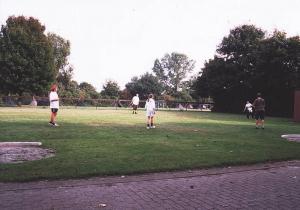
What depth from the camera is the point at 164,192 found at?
6.95 metres

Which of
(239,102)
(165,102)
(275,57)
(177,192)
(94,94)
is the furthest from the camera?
(94,94)

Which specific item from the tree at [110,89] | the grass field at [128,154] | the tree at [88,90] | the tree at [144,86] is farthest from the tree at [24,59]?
the grass field at [128,154]

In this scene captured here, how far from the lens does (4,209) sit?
5672 mm

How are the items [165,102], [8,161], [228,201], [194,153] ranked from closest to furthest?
[228,201], [8,161], [194,153], [165,102]

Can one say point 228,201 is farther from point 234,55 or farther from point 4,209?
point 234,55

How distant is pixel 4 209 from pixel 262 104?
18630 millimetres

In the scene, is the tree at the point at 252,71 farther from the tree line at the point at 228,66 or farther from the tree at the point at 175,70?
the tree at the point at 175,70

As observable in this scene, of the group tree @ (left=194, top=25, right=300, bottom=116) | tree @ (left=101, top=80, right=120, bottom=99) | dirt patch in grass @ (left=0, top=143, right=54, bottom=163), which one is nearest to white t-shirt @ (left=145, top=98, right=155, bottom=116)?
dirt patch in grass @ (left=0, top=143, right=54, bottom=163)

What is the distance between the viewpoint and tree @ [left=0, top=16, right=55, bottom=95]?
52338mm

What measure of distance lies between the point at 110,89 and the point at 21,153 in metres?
77.0

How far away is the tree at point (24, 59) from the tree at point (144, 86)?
119ft

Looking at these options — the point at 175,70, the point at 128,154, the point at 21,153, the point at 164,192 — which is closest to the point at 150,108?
the point at 128,154

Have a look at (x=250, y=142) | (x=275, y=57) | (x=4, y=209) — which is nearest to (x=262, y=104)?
(x=250, y=142)

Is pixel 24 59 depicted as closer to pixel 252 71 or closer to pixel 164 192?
pixel 252 71
